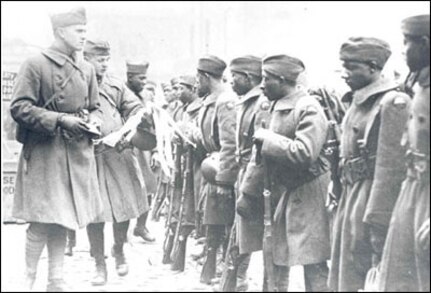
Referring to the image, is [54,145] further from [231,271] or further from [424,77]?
[424,77]

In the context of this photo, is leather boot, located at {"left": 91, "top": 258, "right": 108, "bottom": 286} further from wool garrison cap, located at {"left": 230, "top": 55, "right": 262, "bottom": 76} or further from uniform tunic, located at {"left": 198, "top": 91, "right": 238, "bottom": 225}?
wool garrison cap, located at {"left": 230, "top": 55, "right": 262, "bottom": 76}

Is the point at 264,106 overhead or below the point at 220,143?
overhead

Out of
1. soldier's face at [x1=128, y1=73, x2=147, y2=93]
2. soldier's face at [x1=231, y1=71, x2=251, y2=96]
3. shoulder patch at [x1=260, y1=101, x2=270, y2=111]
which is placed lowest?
soldier's face at [x1=128, y1=73, x2=147, y2=93]

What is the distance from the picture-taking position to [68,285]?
6.91 m

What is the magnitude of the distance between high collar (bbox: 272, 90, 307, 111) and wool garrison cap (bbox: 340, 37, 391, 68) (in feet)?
2.54

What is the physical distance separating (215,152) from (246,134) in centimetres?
104

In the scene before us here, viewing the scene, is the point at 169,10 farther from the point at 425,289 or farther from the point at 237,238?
the point at 425,289

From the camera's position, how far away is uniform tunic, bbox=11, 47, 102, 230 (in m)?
5.75

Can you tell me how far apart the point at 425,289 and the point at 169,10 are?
210 inches

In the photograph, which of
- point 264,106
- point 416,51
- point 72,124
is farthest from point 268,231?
point 416,51

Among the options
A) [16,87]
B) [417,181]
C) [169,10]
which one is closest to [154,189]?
[169,10]

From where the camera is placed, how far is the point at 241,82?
672cm

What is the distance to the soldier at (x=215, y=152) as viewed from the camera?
6773 millimetres

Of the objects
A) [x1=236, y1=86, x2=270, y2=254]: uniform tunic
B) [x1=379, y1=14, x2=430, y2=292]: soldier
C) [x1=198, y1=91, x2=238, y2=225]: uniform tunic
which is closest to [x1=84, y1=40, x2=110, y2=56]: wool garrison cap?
[x1=198, y1=91, x2=238, y2=225]: uniform tunic
